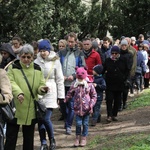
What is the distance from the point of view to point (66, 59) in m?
9.30

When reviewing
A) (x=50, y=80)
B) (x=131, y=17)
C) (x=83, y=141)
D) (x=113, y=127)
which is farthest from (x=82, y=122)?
(x=131, y=17)

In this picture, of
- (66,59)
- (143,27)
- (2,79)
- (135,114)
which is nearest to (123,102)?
(135,114)

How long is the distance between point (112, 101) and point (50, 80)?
9.59 ft

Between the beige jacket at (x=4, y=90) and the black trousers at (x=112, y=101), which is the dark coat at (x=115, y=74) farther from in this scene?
the beige jacket at (x=4, y=90)

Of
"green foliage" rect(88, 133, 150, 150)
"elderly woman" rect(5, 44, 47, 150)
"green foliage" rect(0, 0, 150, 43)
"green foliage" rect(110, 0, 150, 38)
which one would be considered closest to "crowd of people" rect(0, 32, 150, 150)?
"elderly woman" rect(5, 44, 47, 150)

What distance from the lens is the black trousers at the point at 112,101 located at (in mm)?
10141

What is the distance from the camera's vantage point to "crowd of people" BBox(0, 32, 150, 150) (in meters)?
6.50

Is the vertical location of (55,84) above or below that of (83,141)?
above

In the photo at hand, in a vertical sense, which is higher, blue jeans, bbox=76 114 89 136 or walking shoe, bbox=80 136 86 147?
blue jeans, bbox=76 114 89 136

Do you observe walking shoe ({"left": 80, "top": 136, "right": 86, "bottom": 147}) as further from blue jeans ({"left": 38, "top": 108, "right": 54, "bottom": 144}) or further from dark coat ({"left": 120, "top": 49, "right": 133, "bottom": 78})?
dark coat ({"left": 120, "top": 49, "right": 133, "bottom": 78})

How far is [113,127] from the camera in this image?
967 cm

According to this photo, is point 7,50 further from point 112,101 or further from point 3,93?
point 112,101

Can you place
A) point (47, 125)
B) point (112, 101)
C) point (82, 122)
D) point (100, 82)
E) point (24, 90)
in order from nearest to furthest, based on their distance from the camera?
point (24, 90), point (47, 125), point (82, 122), point (100, 82), point (112, 101)

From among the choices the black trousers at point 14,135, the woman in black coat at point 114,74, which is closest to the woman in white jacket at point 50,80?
the black trousers at point 14,135
